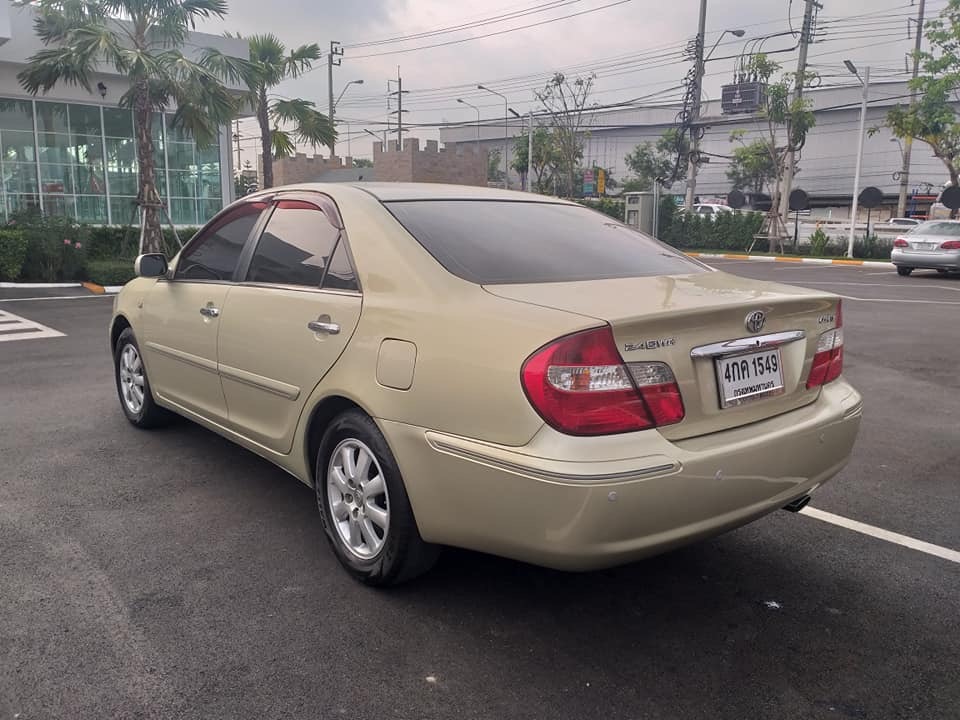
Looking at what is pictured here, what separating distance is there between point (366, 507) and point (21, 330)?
8.46 m

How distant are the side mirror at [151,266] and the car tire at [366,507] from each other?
6.85ft

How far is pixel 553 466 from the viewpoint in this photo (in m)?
2.47

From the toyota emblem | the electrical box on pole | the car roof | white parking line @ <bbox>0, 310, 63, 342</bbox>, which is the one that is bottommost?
white parking line @ <bbox>0, 310, 63, 342</bbox>

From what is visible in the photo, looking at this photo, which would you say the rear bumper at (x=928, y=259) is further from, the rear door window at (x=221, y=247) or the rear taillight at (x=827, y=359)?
the rear door window at (x=221, y=247)

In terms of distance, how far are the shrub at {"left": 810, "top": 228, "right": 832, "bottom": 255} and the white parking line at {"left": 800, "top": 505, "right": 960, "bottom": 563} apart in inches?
1028

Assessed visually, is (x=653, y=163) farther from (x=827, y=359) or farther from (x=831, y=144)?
(x=827, y=359)

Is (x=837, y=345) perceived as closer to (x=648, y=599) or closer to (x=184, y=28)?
(x=648, y=599)

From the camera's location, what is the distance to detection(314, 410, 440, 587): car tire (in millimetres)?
2994

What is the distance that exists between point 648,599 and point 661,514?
2.47 feet

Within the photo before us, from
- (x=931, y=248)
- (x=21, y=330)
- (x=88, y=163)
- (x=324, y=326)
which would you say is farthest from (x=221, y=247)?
(x=931, y=248)

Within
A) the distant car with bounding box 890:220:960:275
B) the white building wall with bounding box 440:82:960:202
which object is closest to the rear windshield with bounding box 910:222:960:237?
the distant car with bounding box 890:220:960:275

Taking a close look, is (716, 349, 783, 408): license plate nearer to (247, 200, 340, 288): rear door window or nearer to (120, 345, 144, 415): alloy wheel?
(247, 200, 340, 288): rear door window

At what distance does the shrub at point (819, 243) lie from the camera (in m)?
27.8

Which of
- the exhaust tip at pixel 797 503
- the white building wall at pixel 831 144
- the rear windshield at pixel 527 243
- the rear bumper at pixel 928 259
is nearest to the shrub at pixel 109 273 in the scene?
the rear windshield at pixel 527 243
